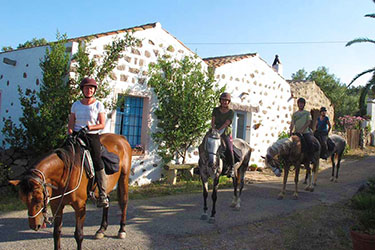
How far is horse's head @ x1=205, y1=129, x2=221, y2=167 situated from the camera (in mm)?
5828

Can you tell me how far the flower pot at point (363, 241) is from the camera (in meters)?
4.41

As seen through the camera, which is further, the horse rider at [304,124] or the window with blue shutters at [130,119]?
the window with blue shutters at [130,119]

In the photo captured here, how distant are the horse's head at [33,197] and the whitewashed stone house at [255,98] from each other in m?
8.81

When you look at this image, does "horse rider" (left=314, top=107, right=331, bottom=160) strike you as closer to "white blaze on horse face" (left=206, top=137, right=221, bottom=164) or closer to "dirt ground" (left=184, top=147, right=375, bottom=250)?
"dirt ground" (left=184, top=147, right=375, bottom=250)

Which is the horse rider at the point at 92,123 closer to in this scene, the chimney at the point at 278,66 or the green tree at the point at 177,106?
the green tree at the point at 177,106

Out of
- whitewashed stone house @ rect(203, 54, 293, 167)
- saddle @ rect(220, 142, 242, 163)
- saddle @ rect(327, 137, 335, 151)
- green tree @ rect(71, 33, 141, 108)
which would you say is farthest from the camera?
whitewashed stone house @ rect(203, 54, 293, 167)

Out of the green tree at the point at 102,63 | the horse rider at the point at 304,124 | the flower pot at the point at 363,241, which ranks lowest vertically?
the flower pot at the point at 363,241

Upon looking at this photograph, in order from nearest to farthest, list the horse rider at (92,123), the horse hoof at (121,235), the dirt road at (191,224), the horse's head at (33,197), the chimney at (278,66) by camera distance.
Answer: the horse's head at (33,197) < the horse rider at (92,123) < the dirt road at (191,224) < the horse hoof at (121,235) < the chimney at (278,66)

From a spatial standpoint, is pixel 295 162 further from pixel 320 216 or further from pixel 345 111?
pixel 345 111

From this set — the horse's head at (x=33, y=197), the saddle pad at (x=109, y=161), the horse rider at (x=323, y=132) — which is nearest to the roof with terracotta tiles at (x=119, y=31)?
the saddle pad at (x=109, y=161)

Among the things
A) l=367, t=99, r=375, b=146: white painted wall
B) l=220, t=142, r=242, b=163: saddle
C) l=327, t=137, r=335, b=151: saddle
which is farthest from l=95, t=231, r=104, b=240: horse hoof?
l=367, t=99, r=375, b=146: white painted wall

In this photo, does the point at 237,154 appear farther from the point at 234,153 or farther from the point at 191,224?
the point at 191,224

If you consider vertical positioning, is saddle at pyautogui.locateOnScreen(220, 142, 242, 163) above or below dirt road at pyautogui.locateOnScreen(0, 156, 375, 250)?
above

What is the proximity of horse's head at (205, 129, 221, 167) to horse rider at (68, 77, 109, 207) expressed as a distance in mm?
2078
